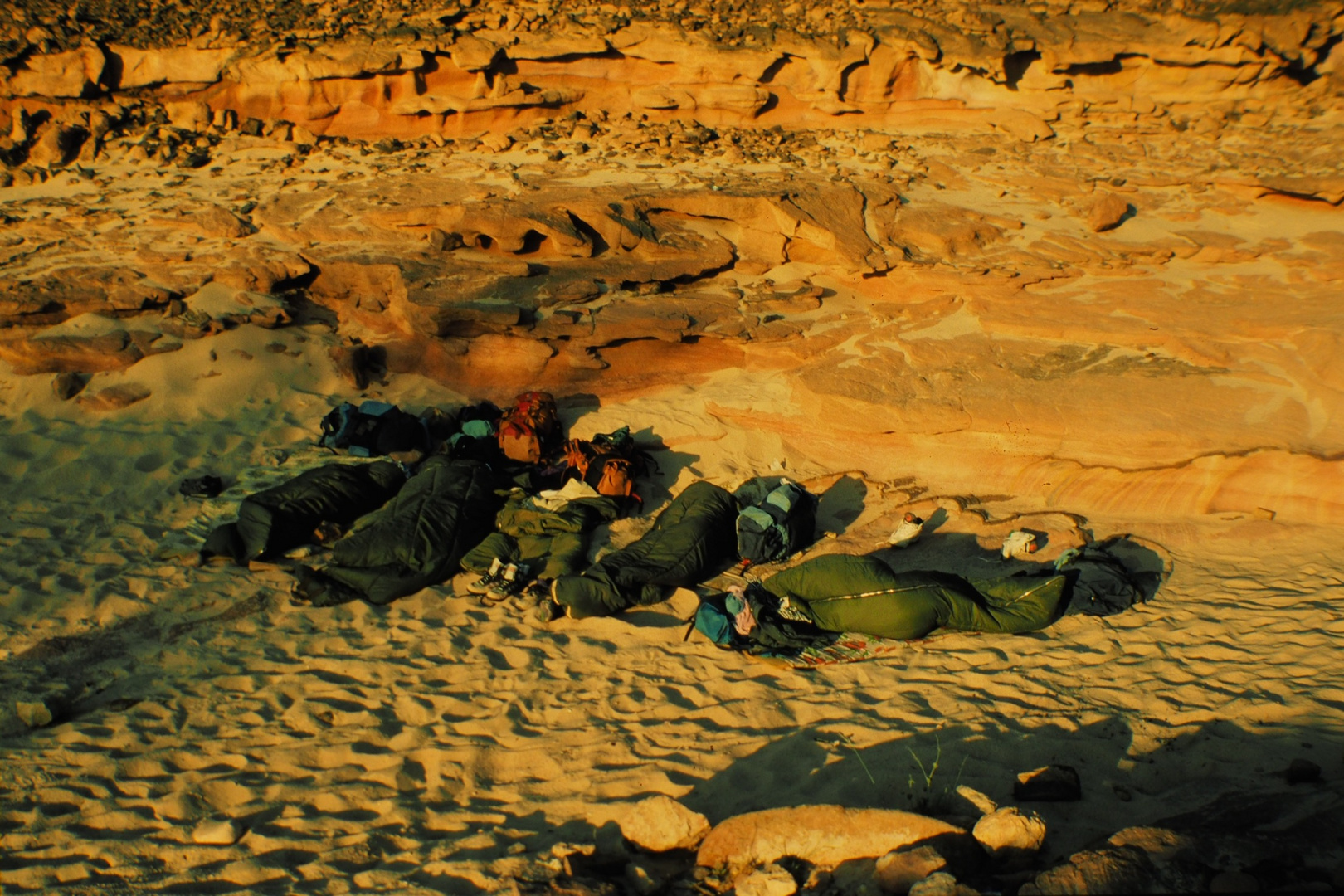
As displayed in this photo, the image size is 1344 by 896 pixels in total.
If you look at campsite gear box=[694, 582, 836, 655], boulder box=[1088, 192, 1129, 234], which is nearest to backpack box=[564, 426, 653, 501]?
campsite gear box=[694, 582, 836, 655]

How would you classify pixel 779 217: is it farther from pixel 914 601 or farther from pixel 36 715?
pixel 36 715

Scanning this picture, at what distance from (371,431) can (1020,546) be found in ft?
14.8

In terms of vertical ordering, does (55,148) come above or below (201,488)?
above

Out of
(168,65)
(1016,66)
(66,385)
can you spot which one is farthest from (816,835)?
(168,65)

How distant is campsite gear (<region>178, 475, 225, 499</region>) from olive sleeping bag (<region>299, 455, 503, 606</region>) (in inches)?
45.4

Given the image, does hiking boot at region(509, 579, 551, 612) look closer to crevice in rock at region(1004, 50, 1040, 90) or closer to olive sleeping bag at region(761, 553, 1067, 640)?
olive sleeping bag at region(761, 553, 1067, 640)

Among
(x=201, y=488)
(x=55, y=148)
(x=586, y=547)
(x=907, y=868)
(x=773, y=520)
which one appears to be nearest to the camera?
(x=907, y=868)

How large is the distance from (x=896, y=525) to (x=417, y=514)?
3.07 m

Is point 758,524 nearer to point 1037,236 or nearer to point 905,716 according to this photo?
point 905,716

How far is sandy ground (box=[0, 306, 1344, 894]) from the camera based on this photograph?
9.34 feet

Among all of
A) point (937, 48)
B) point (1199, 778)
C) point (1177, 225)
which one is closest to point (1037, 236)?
point (1177, 225)

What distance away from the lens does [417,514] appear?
4906mm

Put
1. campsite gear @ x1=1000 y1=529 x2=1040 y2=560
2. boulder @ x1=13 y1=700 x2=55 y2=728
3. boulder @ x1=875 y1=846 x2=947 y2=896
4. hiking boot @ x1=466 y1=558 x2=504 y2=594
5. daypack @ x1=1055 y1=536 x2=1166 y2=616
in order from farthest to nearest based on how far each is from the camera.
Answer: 1. campsite gear @ x1=1000 y1=529 x2=1040 y2=560
2. hiking boot @ x1=466 y1=558 x2=504 y2=594
3. daypack @ x1=1055 y1=536 x2=1166 y2=616
4. boulder @ x1=13 y1=700 x2=55 y2=728
5. boulder @ x1=875 y1=846 x2=947 y2=896

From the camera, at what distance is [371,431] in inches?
235
